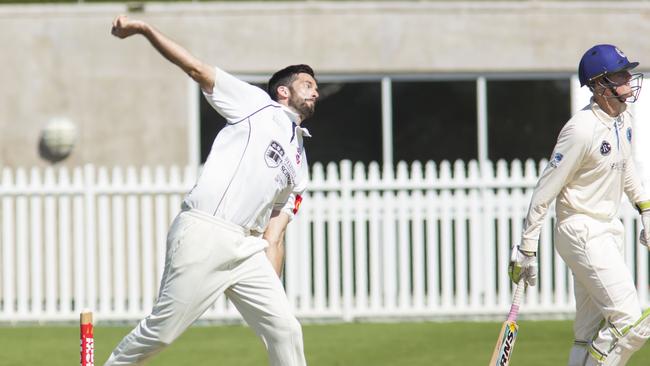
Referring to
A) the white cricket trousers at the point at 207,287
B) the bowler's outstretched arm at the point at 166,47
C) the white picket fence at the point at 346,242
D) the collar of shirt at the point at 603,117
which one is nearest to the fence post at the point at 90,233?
the white picket fence at the point at 346,242

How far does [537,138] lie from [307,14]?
269cm

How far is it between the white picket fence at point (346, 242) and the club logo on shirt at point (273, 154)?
523cm

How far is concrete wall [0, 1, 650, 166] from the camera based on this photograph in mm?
13164

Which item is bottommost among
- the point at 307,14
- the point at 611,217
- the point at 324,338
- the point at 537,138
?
the point at 324,338

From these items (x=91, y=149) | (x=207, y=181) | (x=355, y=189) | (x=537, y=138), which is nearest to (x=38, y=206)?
(x=91, y=149)

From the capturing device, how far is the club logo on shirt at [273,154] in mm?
6391

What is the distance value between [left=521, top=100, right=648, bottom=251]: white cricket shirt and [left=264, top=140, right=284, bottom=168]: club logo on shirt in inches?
59.6

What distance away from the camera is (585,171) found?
23.5 ft

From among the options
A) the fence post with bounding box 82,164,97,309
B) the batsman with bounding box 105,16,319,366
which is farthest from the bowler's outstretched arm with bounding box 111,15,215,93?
the fence post with bounding box 82,164,97,309

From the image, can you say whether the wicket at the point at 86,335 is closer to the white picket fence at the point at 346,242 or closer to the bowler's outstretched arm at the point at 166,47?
the bowler's outstretched arm at the point at 166,47

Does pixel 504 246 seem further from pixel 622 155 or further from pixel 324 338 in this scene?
pixel 622 155

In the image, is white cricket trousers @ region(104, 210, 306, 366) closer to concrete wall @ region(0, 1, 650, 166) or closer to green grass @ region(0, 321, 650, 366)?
green grass @ region(0, 321, 650, 366)

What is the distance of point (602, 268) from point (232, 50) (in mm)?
6824

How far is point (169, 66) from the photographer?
1323cm
